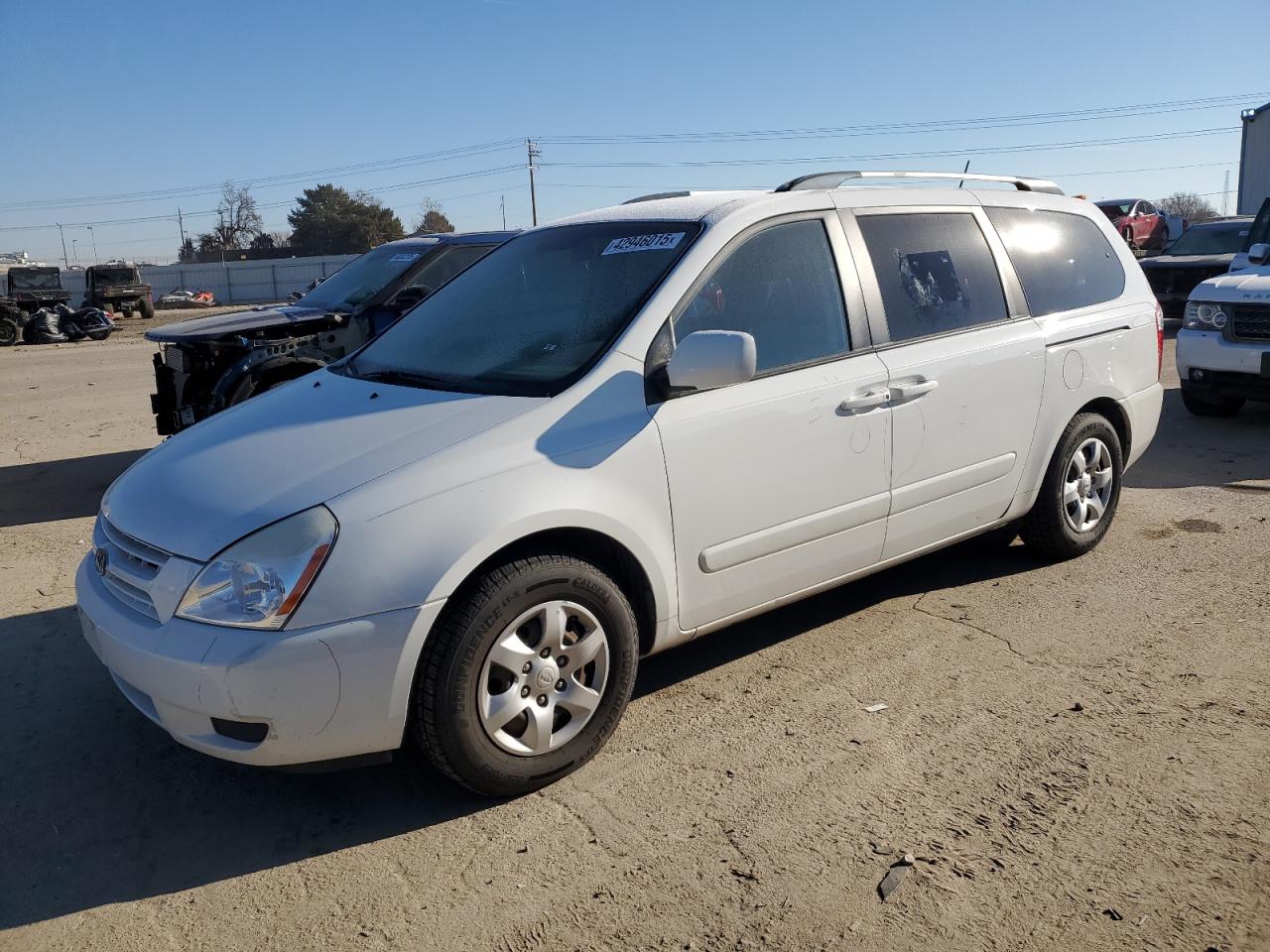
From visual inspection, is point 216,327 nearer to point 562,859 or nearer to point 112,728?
point 112,728

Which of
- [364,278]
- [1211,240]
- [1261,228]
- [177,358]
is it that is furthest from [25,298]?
Result: [1261,228]

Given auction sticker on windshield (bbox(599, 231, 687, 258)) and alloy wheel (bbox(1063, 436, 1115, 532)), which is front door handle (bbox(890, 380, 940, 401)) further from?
alloy wheel (bbox(1063, 436, 1115, 532))

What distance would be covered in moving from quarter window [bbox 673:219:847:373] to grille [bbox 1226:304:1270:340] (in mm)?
5903

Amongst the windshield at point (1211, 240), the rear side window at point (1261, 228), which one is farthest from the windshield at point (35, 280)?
the rear side window at point (1261, 228)

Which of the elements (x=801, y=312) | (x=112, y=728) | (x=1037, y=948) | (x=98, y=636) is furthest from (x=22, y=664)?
(x=1037, y=948)

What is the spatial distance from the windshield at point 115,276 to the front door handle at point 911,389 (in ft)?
123

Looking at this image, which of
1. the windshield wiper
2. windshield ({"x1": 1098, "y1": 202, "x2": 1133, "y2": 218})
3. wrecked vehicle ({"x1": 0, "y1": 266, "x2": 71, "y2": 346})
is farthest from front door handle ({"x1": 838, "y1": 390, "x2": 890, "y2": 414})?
windshield ({"x1": 1098, "y1": 202, "x2": 1133, "y2": 218})

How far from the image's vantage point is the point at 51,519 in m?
6.82

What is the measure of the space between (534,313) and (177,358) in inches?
178

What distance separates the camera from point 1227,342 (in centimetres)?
848

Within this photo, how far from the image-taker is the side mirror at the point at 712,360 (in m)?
3.41

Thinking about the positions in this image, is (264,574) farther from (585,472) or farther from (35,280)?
(35,280)

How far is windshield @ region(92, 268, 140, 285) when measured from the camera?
35906mm

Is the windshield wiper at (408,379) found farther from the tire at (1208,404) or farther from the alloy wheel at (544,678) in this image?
the tire at (1208,404)
